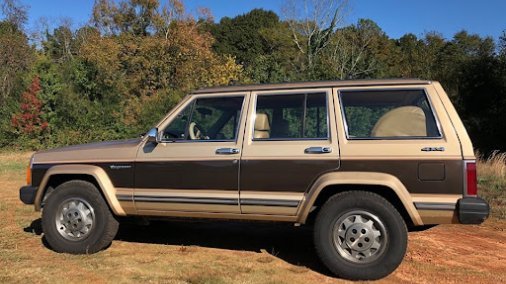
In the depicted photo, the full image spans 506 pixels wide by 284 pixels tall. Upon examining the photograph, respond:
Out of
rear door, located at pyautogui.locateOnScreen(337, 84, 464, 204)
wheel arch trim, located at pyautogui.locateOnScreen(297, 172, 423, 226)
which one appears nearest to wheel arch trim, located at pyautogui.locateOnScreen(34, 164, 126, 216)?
wheel arch trim, located at pyautogui.locateOnScreen(297, 172, 423, 226)

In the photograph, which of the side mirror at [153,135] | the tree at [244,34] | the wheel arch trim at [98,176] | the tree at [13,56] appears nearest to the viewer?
the side mirror at [153,135]

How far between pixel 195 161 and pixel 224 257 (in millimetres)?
1195

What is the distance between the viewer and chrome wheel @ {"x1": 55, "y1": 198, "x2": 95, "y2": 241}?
20.3 ft

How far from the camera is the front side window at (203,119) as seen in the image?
19.6ft

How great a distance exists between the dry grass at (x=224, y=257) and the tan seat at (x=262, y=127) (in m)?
1.40

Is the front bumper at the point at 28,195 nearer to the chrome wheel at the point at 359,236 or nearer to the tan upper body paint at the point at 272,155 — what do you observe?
the tan upper body paint at the point at 272,155

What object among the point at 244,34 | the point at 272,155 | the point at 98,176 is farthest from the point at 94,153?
the point at 244,34

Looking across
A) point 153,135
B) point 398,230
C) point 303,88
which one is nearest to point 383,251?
point 398,230

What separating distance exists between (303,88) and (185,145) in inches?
56.7

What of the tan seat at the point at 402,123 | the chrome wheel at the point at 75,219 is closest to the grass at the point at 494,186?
the tan seat at the point at 402,123

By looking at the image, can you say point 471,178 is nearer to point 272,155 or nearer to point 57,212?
point 272,155

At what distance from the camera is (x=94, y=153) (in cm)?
623

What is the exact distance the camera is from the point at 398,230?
508 centimetres

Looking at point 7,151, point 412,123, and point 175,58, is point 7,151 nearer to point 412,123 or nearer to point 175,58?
point 175,58
